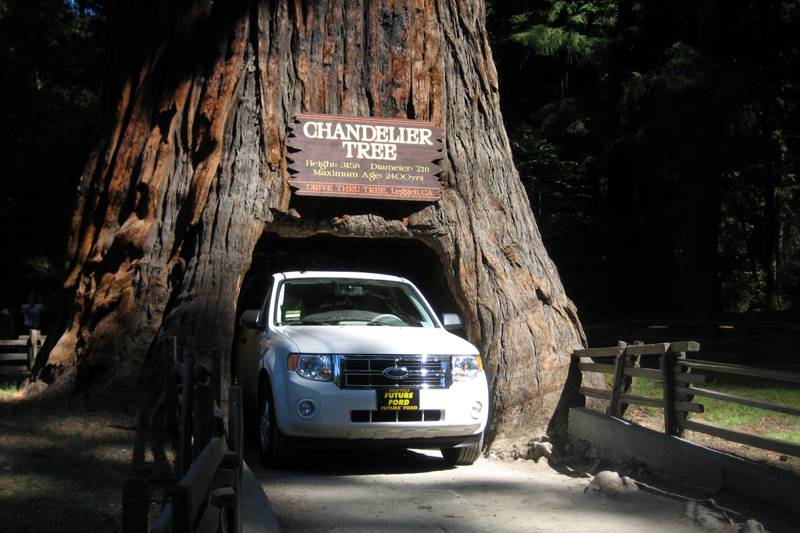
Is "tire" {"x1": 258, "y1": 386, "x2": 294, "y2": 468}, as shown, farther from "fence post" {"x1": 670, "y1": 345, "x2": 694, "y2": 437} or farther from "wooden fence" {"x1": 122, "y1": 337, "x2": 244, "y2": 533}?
"fence post" {"x1": 670, "y1": 345, "x2": 694, "y2": 437}

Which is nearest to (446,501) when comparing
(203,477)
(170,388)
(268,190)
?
(170,388)

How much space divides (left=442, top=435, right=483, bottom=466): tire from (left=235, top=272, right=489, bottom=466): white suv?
0.01m

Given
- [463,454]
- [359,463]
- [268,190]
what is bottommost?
[359,463]

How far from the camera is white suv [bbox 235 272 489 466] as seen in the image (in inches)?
336

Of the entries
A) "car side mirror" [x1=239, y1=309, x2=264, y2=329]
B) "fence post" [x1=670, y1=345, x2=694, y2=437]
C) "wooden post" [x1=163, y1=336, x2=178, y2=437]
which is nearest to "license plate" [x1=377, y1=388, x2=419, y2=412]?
"car side mirror" [x1=239, y1=309, x2=264, y2=329]

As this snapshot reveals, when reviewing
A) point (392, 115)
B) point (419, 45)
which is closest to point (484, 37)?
point (419, 45)

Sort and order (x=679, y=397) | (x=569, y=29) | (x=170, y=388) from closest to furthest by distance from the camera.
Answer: (x=679, y=397), (x=170, y=388), (x=569, y=29)

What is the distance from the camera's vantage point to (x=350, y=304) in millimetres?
11133

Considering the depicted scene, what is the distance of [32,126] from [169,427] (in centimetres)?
2440

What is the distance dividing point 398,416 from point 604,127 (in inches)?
797

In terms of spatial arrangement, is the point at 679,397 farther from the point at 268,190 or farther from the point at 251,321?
the point at 268,190

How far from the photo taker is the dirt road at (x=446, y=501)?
22.8 feet

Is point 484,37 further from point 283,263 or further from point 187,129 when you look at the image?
point 283,263

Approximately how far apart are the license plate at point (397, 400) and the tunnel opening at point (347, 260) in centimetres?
528
